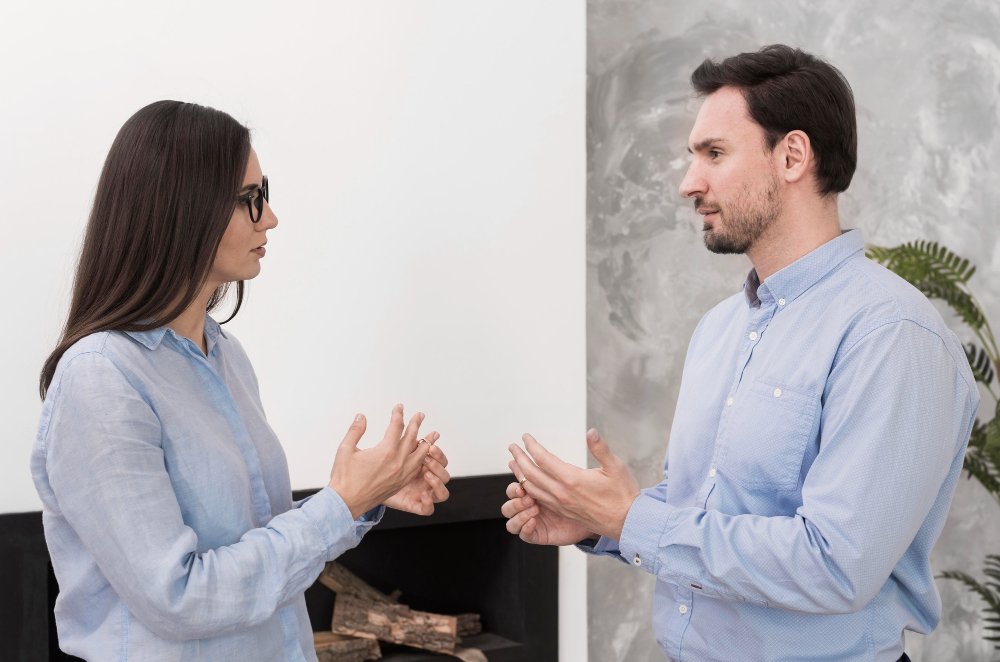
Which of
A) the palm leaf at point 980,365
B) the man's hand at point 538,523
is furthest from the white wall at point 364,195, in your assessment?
the palm leaf at point 980,365

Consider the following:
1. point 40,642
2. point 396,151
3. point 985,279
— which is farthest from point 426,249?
point 985,279

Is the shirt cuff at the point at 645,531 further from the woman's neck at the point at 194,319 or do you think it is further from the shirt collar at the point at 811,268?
the woman's neck at the point at 194,319

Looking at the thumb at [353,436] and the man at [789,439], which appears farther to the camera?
the thumb at [353,436]

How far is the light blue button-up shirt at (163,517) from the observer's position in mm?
1435

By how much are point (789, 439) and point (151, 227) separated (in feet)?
3.48

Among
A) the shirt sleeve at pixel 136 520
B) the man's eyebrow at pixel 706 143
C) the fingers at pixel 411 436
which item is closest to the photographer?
the shirt sleeve at pixel 136 520

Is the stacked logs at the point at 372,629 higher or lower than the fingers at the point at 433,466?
lower

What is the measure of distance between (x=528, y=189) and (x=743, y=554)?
1536 millimetres

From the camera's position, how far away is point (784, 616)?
1.74m

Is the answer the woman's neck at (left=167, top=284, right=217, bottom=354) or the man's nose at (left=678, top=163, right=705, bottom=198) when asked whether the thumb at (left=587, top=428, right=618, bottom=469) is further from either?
the woman's neck at (left=167, top=284, right=217, bottom=354)

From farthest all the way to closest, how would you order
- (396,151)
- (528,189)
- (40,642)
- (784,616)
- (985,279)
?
1. (985,279)
2. (528,189)
3. (396,151)
4. (40,642)
5. (784,616)

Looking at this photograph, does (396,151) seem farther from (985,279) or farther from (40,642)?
(985,279)

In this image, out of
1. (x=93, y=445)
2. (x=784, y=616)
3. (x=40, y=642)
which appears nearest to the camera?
(x=93, y=445)

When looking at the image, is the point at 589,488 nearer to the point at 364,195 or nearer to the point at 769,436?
the point at 769,436
